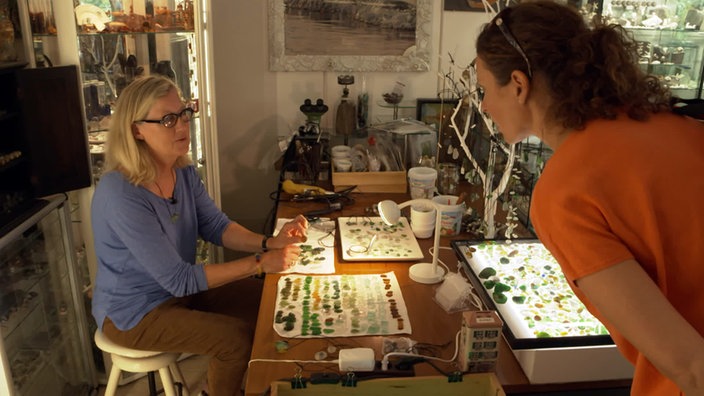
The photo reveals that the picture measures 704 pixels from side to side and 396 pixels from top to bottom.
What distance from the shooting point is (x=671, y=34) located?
2.51m

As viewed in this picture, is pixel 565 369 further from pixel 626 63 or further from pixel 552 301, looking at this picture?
pixel 626 63

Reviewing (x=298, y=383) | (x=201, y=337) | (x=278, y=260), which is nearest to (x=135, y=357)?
(x=201, y=337)

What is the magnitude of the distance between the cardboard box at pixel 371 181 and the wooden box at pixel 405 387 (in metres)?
1.48

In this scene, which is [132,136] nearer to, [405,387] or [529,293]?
[405,387]

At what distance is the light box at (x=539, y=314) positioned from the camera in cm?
138

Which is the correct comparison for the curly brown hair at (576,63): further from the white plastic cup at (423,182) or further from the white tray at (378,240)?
the white plastic cup at (423,182)

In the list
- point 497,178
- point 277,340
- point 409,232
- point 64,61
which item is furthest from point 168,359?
point 497,178

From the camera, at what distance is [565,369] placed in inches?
54.4

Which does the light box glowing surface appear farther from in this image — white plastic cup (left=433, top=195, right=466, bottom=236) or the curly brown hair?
the curly brown hair

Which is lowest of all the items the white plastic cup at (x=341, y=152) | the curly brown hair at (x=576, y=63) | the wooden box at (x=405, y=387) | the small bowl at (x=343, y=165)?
the wooden box at (x=405, y=387)

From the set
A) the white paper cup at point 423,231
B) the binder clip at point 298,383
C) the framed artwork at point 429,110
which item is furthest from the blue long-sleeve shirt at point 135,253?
the framed artwork at point 429,110

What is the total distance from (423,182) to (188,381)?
1.39 meters

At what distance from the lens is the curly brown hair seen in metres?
0.99

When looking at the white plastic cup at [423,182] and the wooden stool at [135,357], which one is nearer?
the wooden stool at [135,357]
